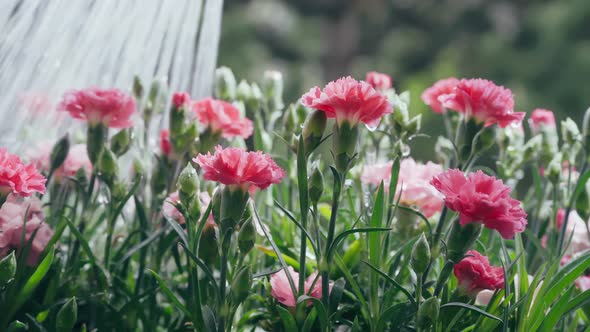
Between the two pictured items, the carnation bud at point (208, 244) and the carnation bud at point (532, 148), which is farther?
the carnation bud at point (532, 148)

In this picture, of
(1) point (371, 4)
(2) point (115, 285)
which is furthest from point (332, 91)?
(1) point (371, 4)

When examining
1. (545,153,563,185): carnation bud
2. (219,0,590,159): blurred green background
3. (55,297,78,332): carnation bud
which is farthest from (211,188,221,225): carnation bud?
(219,0,590,159): blurred green background

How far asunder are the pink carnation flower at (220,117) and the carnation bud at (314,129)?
0.18 metres

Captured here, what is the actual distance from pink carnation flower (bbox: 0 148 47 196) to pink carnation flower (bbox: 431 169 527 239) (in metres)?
0.33

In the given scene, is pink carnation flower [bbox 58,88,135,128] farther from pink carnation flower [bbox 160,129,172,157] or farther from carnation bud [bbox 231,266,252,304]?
carnation bud [bbox 231,266,252,304]

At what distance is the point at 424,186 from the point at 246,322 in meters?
0.23

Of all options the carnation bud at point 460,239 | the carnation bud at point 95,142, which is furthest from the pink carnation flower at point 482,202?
the carnation bud at point 95,142

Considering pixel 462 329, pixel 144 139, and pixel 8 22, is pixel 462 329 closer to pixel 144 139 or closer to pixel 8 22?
pixel 144 139

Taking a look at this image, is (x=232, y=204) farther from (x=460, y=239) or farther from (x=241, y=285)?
(x=460, y=239)

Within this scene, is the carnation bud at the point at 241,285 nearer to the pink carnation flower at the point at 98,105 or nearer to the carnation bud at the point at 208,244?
the carnation bud at the point at 208,244

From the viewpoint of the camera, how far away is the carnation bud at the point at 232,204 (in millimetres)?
578

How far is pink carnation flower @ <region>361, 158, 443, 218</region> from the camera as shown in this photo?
2.51ft

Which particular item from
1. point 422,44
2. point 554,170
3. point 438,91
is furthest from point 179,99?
point 422,44

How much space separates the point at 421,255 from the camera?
0.59 meters
